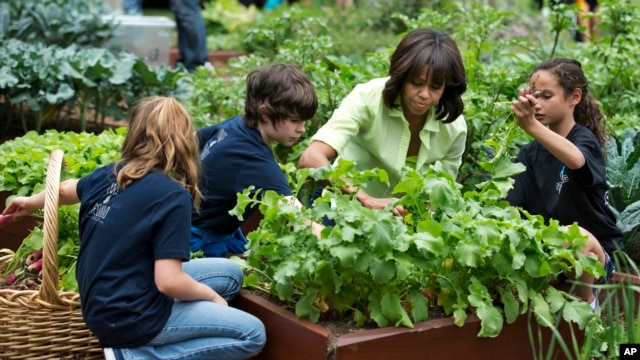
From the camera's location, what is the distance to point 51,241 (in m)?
3.36

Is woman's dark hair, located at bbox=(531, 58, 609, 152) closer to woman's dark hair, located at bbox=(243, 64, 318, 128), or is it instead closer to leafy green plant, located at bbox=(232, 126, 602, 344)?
leafy green plant, located at bbox=(232, 126, 602, 344)

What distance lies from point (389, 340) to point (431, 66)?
1363 mm

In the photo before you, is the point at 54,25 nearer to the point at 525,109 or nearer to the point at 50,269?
the point at 50,269

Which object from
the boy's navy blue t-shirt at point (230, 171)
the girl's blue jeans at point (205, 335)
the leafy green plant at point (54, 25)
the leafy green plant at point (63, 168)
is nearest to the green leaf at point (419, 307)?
the girl's blue jeans at point (205, 335)

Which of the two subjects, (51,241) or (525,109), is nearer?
(51,241)

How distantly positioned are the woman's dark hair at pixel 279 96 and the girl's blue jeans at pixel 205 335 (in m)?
0.85

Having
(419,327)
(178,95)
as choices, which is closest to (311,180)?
(419,327)

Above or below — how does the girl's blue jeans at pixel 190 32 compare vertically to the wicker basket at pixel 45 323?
below

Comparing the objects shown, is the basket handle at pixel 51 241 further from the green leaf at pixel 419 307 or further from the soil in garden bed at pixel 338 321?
the green leaf at pixel 419 307

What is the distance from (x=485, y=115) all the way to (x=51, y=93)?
3.08 m

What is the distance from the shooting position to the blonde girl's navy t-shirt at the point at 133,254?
315 cm

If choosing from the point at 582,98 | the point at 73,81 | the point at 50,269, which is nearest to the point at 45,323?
the point at 50,269

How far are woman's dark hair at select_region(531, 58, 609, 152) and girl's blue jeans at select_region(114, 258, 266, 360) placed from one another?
180cm

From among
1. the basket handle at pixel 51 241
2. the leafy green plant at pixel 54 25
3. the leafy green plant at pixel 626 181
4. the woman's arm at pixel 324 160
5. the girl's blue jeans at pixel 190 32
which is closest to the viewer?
the basket handle at pixel 51 241
